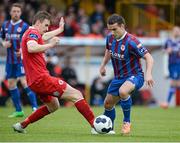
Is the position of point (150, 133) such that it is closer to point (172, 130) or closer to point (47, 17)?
point (172, 130)

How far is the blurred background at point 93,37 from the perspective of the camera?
23.7 meters

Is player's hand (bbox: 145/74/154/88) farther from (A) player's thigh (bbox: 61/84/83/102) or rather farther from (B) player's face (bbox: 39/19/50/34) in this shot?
(B) player's face (bbox: 39/19/50/34)

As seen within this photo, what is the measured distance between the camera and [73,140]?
34.2ft

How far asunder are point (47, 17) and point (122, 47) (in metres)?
Result: 1.38

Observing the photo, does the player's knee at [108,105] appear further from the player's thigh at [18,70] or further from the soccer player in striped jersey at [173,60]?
the soccer player in striped jersey at [173,60]

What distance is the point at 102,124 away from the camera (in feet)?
36.5

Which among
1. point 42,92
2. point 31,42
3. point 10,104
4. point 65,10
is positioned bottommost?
point 10,104

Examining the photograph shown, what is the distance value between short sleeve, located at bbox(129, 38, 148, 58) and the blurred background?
10958mm

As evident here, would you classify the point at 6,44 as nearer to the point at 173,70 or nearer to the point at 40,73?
the point at 40,73

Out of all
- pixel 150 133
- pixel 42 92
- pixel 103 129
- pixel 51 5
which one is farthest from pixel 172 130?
pixel 51 5

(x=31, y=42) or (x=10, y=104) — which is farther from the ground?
(x=31, y=42)

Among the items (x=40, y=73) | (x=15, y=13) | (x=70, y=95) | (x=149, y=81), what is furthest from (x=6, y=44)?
(x=149, y=81)

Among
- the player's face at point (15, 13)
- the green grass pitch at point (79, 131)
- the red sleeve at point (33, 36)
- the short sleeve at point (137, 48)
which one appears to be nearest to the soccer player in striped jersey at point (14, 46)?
the player's face at point (15, 13)

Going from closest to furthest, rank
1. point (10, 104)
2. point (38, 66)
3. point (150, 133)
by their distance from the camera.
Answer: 1. point (38, 66)
2. point (150, 133)
3. point (10, 104)
